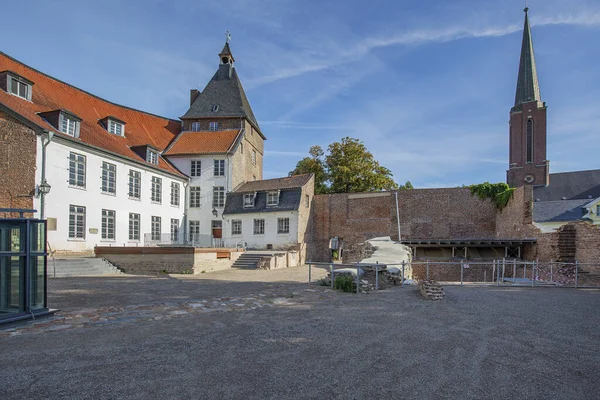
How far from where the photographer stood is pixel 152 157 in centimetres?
2647

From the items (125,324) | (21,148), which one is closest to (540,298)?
(125,324)

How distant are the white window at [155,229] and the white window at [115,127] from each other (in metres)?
6.06

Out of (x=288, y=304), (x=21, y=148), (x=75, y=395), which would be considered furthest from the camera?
(x=21, y=148)

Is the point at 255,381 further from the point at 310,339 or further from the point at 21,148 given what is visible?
the point at 21,148

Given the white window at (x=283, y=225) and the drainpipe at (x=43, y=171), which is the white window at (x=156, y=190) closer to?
the drainpipe at (x=43, y=171)

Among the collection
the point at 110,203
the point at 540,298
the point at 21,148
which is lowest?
the point at 540,298

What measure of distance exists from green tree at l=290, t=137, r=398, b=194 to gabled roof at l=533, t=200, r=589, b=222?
44.2ft

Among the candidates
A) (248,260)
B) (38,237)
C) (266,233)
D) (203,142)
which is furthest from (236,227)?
(38,237)

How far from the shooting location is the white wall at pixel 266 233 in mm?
27938

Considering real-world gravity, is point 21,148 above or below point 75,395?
above

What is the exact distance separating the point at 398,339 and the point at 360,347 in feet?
2.69

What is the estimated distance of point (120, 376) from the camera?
456 centimetres

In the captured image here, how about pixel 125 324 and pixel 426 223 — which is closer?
pixel 125 324

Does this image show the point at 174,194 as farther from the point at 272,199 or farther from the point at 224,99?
the point at 224,99
